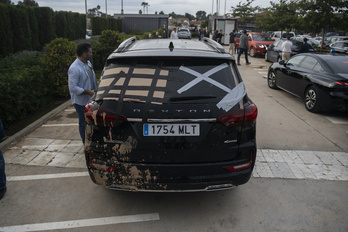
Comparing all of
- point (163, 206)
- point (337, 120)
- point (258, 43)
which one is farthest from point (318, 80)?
point (258, 43)

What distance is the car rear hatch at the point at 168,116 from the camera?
110 inches

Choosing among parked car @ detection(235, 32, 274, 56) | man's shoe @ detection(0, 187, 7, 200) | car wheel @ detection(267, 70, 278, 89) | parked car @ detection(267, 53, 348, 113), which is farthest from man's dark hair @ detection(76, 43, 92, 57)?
parked car @ detection(235, 32, 274, 56)

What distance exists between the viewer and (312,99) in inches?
296

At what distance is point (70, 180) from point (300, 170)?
11.2ft

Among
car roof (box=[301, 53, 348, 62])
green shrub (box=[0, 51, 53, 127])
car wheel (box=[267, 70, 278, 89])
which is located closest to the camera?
green shrub (box=[0, 51, 53, 127])

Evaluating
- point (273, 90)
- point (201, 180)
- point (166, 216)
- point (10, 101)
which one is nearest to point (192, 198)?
point (166, 216)

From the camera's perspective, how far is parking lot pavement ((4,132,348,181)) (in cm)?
437

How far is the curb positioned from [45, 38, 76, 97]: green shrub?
30.4 inches

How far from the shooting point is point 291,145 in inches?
214

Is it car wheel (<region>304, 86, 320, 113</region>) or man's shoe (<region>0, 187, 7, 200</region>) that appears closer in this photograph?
man's shoe (<region>0, 187, 7, 200</region>)

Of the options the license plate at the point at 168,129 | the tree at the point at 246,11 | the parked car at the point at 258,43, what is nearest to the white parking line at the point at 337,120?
the license plate at the point at 168,129

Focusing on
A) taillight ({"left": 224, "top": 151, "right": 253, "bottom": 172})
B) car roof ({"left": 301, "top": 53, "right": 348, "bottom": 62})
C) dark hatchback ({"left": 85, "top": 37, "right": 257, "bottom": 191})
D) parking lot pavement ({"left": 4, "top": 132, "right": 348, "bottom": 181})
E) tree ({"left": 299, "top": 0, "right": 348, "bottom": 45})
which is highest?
tree ({"left": 299, "top": 0, "right": 348, "bottom": 45})

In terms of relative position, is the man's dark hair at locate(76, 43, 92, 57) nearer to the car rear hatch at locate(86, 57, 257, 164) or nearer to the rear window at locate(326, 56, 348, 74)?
the car rear hatch at locate(86, 57, 257, 164)

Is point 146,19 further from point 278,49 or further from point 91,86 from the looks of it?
point 91,86
